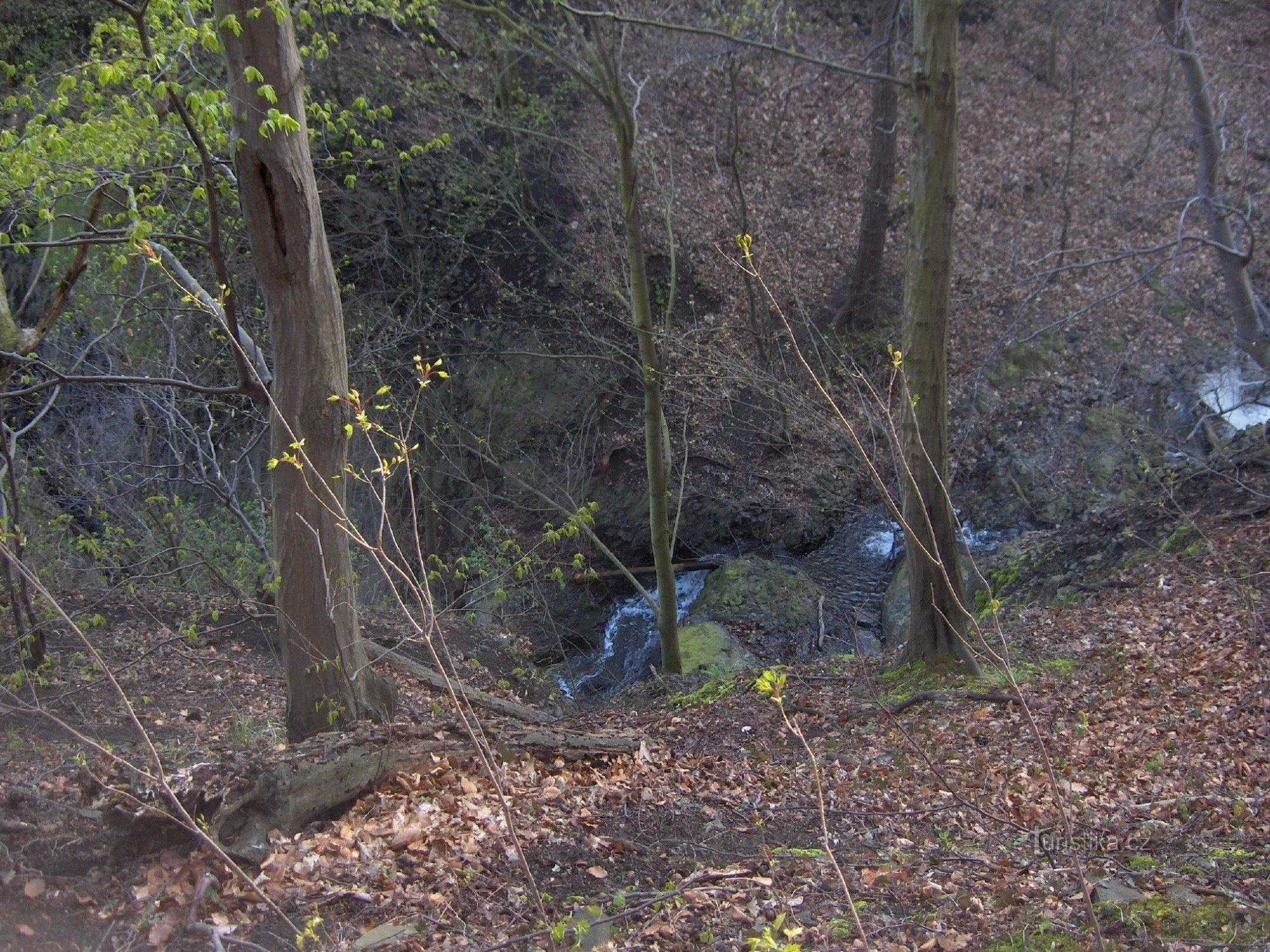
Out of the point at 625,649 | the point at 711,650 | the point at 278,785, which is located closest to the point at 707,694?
the point at 711,650

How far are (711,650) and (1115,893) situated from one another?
7.09m

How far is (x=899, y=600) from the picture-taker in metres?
10.7

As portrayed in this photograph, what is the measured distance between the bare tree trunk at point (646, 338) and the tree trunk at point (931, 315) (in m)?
2.56

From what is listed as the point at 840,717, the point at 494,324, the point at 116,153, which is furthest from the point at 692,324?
the point at 116,153

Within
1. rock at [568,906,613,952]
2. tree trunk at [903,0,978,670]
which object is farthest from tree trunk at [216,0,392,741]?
tree trunk at [903,0,978,670]

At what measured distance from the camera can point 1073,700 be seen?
564 cm

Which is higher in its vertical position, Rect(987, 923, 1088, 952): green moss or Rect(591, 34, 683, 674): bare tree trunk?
Rect(591, 34, 683, 674): bare tree trunk

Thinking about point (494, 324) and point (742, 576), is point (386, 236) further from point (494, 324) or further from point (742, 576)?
point (742, 576)

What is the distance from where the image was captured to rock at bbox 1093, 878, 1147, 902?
3006 mm

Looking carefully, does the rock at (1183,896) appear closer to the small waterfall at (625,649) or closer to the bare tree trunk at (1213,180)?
the bare tree trunk at (1213,180)

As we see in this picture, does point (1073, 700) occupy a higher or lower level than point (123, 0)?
lower

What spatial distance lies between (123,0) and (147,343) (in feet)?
20.5

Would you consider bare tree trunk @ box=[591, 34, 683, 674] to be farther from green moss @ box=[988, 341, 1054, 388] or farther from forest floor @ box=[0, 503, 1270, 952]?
green moss @ box=[988, 341, 1054, 388]

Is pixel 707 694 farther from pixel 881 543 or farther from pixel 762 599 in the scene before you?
pixel 881 543
